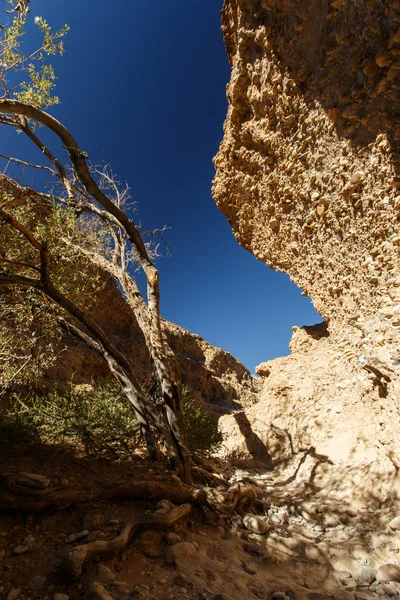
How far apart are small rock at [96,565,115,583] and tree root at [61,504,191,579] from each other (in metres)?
0.15

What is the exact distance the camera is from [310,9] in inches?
259

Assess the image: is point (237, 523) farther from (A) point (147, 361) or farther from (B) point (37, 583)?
(A) point (147, 361)

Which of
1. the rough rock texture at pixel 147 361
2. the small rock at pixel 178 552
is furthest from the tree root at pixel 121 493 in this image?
the rough rock texture at pixel 147 361

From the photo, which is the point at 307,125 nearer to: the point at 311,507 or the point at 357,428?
the point at 357,428

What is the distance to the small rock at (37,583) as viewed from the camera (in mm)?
2262

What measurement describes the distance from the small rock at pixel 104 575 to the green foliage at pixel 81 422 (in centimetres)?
188

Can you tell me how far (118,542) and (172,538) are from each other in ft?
2.32

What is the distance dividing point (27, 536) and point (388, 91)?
8241 millimetres

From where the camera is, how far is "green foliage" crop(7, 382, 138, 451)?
4.46 metres

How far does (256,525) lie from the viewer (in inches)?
156

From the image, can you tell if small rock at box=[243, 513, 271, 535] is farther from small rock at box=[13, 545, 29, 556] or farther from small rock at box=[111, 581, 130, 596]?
small rock at box=[13, 545, 29, 556]

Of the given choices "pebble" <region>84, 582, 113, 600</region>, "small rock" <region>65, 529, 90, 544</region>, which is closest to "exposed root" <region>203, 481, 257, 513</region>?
"small rock" <region>65, 529, 90, 544</region>

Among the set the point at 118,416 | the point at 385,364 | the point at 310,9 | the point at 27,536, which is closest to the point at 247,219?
the point at 310,9

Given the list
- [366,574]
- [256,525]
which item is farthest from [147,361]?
[366,574]
